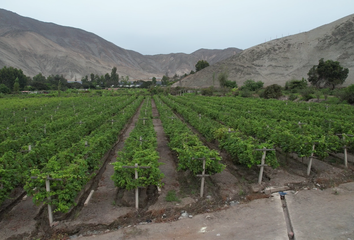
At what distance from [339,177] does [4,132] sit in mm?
15333

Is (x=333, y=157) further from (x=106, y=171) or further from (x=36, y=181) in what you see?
(x=36, y=181)

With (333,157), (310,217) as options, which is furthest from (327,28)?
(310,217)

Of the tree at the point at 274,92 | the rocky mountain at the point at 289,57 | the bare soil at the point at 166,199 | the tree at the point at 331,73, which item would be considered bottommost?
the bare soil at the point at 166,199

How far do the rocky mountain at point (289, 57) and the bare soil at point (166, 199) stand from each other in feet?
240

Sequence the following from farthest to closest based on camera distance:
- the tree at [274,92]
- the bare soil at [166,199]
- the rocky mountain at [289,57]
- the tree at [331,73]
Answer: the rocky mountain at [289,57] < the tree at [331,73] < the tree at [274,92] < the bare soil at [166,199]

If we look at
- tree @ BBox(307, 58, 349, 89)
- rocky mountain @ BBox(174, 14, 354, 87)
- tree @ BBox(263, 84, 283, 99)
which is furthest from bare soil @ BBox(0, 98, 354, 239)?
rocky mountain @ BBox(174, 14, 354, 87)

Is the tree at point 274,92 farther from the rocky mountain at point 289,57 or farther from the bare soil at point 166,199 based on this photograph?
the bare soil at point 166,199

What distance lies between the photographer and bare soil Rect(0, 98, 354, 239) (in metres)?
5.56

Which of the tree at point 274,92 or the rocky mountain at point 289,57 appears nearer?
the tree at point 274,92

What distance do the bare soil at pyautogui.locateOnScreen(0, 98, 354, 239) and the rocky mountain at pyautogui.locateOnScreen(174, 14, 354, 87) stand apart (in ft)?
240

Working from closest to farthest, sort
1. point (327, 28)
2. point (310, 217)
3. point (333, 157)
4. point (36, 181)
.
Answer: point (36, 181), point (310, 217), point (333, 157), point (327, 28)

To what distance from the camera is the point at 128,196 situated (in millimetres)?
6906

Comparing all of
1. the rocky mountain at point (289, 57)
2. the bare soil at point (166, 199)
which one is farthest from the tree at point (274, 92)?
the bare soil at point (166, 199)

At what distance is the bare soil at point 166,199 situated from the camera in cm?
556
